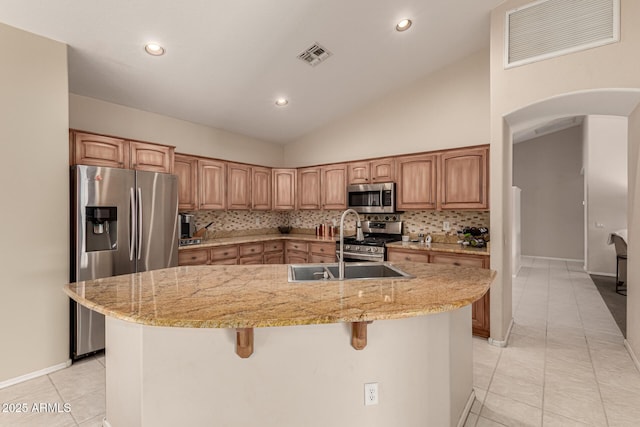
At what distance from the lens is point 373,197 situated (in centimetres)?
462

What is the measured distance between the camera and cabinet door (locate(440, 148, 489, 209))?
12.0ft

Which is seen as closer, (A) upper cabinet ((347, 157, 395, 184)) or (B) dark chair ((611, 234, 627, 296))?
(A) upper cabinet ((347, 157, 395, 184))

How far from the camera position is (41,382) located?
8.43 ft

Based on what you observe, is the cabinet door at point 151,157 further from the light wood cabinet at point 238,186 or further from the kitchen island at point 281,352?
the kitchen island at point 281,352

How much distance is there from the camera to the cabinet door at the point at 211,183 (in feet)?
14.6

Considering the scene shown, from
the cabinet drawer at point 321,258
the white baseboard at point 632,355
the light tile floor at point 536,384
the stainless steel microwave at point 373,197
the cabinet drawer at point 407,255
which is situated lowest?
the light tile floor at point 536,384

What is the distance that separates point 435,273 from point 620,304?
4.55 metres

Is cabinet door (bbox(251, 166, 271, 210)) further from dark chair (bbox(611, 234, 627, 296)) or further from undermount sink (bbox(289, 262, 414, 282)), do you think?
dark chair (bbox(611, 234, 627, 296))

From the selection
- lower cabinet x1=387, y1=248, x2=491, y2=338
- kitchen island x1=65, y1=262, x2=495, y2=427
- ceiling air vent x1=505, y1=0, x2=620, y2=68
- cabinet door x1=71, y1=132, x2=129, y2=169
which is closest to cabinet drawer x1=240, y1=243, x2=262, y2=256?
cabinet door x1=71, y1=132, x2=129, y2=169

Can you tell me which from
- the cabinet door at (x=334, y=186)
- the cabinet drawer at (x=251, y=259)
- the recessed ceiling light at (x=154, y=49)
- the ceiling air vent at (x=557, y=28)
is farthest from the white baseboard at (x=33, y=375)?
the ceiling air vent at (x=557, y=28)

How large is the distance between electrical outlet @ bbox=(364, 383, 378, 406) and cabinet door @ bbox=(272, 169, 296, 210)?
13.6ft

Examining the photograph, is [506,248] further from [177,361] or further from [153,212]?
[153,212]

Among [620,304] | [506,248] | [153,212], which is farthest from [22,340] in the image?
[620,304]

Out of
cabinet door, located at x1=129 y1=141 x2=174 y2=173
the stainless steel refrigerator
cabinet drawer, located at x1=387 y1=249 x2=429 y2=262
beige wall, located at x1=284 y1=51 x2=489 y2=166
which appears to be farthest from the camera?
beige wall, located at x1=284 y1=51 x2=489 y2=166
